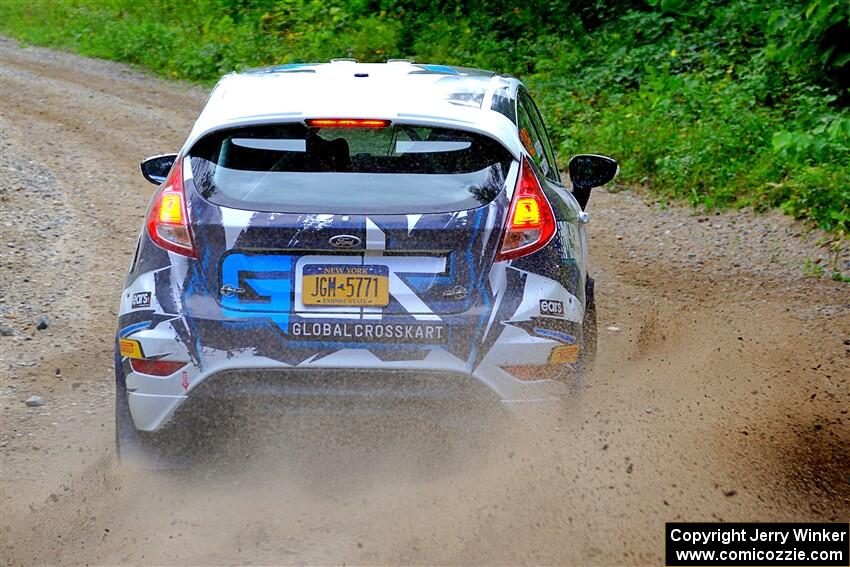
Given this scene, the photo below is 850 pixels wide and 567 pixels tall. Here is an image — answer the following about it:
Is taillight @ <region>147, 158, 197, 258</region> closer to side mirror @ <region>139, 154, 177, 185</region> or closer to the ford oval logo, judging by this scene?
the ford oval logo

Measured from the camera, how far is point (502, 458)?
4.27 m

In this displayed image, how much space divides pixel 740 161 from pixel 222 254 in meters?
7.81

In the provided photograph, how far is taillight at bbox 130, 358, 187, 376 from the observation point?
13.6 ft

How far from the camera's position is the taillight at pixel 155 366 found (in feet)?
13.6

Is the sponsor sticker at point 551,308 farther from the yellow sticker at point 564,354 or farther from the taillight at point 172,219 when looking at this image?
the taillight at point 172,219

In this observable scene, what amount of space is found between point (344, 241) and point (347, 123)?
0.52m

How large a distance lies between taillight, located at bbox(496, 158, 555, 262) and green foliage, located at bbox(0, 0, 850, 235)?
204 inches

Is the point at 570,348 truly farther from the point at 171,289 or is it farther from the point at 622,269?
the point at 622,269

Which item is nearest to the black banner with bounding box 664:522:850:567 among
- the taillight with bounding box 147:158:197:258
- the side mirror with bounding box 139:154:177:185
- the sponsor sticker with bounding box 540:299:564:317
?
the sponsor sticker with bounding box 540:299:564:317

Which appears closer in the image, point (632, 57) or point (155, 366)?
point (155, 366)

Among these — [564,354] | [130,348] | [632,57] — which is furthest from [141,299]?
[632,57]


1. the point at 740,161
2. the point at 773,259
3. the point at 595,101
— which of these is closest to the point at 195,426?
the point at 773,259

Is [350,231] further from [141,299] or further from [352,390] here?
[141,299]

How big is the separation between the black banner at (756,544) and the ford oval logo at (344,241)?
60.1 inches
